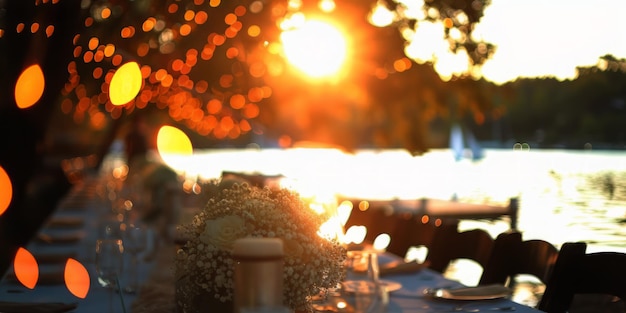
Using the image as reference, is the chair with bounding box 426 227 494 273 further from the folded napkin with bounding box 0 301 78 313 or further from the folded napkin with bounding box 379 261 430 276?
the folded napkin with bounding box 0 301 78 313

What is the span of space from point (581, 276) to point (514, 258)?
1.74 feet

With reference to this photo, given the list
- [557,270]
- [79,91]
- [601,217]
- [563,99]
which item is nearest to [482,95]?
[557,270]

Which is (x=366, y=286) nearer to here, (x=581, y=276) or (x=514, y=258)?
(x=581, y=276)

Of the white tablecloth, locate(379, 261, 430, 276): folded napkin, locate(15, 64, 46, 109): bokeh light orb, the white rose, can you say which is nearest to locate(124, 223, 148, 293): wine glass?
the white tablecloth

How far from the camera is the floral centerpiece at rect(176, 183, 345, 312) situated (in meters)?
2.14

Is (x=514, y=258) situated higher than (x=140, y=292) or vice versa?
(x=514, y=258)

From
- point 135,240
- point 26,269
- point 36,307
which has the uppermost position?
point 135,240

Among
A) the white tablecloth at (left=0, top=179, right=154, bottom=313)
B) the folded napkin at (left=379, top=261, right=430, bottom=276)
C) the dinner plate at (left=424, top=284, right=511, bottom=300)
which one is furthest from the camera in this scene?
the folded napkin at (left=379, top=261, right=430, bottom=276)

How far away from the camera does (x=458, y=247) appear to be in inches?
163

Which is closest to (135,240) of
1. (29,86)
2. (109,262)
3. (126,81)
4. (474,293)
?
(109,262)

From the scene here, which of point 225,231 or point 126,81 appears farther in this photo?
point 126,81

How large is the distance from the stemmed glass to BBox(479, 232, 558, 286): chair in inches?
61.0

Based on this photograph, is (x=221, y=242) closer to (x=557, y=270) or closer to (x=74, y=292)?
(x=74, y=292)

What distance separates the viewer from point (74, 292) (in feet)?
10.2
